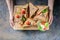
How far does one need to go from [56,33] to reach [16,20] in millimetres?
355

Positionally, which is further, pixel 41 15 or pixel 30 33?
pixel 30 33

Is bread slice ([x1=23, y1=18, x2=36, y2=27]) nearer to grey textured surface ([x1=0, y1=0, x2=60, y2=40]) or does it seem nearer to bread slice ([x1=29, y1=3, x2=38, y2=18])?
bread slice ([x1=29, y1=3, x2=38, y2=18])

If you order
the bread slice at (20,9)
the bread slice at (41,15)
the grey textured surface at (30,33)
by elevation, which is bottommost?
the grey textured surface at (30,33)

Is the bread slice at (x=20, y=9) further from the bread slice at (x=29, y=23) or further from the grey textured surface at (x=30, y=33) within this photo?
the grey textured surface at (x=30, y=33)

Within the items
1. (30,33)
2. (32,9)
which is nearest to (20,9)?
(32,9)

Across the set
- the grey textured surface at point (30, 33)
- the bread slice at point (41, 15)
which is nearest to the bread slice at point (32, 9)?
the bread slice at point (41, 15)

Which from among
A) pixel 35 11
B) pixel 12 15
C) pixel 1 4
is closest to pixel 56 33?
pixel 35 11

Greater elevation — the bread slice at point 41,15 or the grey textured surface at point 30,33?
the bread slice at point 41,15

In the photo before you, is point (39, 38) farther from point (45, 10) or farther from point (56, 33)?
point (45, 10)

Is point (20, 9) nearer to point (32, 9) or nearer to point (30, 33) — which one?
point (32, 9)

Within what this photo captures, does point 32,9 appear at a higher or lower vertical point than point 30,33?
higher

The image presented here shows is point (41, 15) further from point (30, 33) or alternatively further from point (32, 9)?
point (30, 33)

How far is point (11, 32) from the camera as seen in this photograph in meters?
1.44

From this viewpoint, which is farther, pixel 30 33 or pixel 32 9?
pixel 30 33
